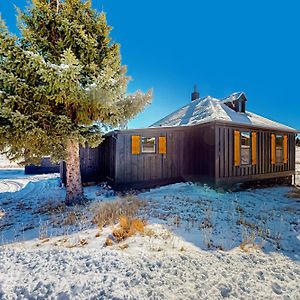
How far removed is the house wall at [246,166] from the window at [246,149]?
0.27 meters

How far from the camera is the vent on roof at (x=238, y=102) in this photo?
1338 centimetres

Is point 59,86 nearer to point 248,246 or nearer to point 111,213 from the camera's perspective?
point 111,213

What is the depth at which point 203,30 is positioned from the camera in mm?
14141

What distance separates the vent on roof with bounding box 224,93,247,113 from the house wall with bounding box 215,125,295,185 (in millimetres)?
2859

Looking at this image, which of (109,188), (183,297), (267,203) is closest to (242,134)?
Result: (267,203)

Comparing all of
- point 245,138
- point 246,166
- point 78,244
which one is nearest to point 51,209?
point 78,244

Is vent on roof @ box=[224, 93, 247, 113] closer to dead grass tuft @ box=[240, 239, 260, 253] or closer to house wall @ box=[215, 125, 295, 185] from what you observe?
house wall @ box=[215, 125, 295, 185]

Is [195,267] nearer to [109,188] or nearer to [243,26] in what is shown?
[109,188]

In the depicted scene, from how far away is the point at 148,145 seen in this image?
9844mm

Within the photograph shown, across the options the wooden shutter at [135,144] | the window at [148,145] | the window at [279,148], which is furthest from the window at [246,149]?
the wooden shutter at [135,144]

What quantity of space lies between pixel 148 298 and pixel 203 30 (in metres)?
16.2

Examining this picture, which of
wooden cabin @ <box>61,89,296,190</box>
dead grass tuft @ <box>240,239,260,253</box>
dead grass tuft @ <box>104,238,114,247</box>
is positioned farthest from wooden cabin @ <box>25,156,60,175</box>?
dead grass tuft @ <box>240,239,260,253</box>

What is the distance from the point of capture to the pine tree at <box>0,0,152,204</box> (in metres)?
5.40

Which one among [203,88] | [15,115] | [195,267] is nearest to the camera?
[195,267]
